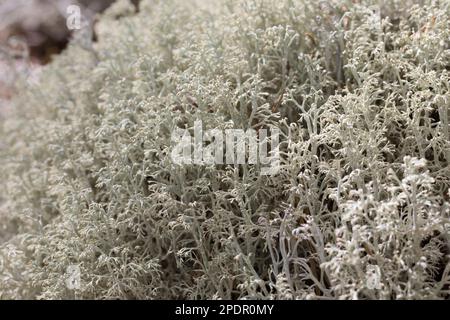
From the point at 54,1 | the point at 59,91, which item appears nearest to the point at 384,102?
the point at 59,91

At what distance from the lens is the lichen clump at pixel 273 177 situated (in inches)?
38.9

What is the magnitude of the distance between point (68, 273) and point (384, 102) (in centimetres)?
80

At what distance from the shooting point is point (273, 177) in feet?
3.80

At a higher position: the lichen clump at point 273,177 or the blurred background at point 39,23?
the blurred background at point 39,23

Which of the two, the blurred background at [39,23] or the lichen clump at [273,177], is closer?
the lichen clump at [273,177]

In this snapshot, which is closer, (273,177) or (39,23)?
(273,177)

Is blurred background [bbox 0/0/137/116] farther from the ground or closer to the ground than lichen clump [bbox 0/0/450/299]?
farther from the ground

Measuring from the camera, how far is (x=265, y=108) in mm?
1234

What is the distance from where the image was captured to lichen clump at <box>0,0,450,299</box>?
3.24 ft

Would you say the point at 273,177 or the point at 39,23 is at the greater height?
the point at 39,23
